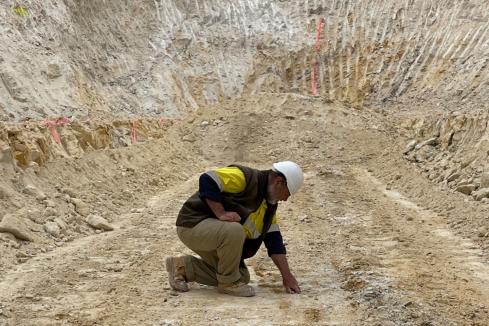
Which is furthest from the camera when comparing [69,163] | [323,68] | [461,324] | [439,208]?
[323,68]

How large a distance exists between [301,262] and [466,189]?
4.22 meters

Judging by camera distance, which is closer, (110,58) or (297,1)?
(110,58)

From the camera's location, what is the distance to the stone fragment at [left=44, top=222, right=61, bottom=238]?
6.59 metres

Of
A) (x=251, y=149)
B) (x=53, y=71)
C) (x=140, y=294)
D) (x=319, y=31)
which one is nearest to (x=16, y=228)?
(x=140, y=294)

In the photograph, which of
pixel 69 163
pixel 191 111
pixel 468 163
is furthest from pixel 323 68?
pixel 69 163

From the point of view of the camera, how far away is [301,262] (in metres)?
5.58

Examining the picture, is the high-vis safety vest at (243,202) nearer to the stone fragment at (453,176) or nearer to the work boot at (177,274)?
the work boot at (177,274)

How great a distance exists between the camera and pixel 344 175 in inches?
538

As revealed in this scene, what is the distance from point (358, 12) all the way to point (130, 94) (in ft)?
38.5

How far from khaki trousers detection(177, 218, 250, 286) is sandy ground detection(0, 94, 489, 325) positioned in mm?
150

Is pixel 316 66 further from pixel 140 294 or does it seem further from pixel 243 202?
pixel 140 294

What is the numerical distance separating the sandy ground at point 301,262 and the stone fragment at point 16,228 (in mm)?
168

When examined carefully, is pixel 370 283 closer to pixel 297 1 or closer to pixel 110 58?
pixel 110 58

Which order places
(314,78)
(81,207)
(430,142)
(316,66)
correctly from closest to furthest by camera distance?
(81,207) < (430,142) < (314,78) < (316,66)
